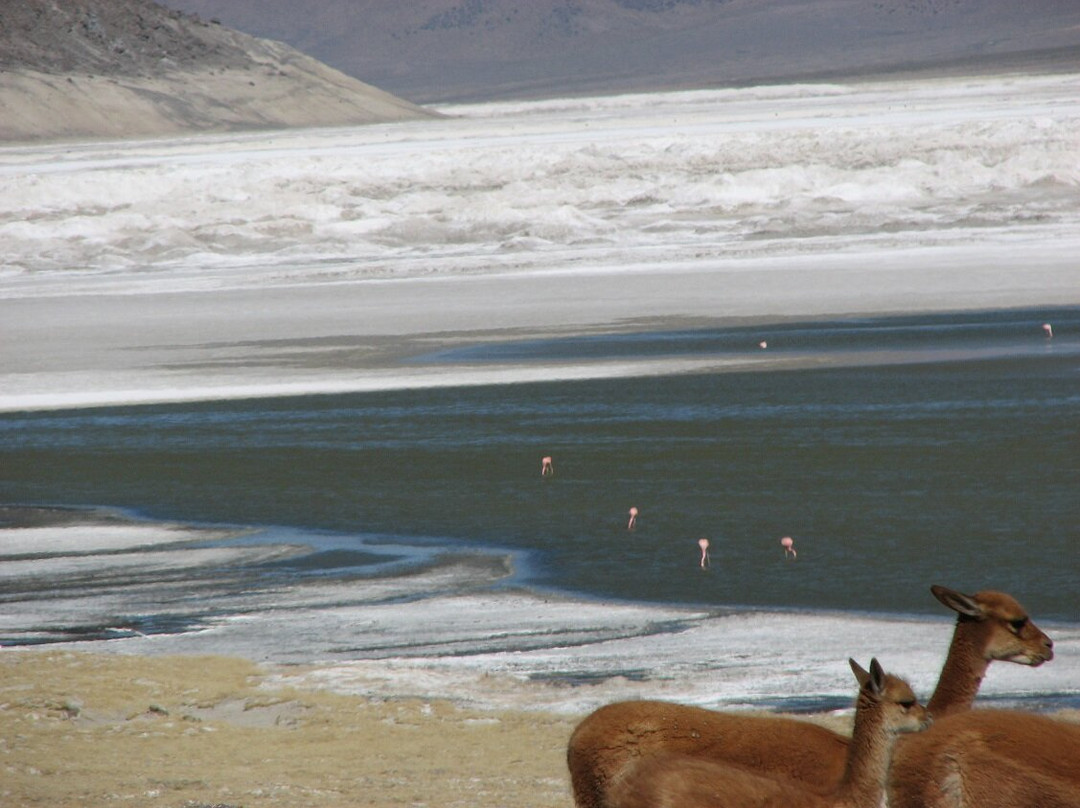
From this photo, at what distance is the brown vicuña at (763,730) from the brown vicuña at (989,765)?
0.79 feet

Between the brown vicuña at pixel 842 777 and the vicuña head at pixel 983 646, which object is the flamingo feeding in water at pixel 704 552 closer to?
the vicuña head at pixel 983 646

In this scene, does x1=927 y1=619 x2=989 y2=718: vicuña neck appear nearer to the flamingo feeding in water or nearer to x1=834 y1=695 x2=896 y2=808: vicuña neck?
x1=834 y1=695 x2=896 y2=808: vicuña neck

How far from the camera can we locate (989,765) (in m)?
4.48

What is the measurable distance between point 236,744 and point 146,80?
286ft

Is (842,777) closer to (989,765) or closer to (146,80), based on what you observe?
(989,765)

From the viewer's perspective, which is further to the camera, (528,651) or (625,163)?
(625,163)

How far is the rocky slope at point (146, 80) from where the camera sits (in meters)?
81.2

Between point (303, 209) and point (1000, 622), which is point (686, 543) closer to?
point (1000, 622)

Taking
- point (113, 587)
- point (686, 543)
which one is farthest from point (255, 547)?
point (686, 543)

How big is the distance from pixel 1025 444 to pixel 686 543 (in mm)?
3817

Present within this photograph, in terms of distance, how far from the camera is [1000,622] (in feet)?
17.1

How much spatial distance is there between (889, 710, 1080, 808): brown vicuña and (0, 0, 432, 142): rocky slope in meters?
76.5

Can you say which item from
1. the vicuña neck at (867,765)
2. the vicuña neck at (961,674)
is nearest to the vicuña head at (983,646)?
the vicuña neck at (961,674)

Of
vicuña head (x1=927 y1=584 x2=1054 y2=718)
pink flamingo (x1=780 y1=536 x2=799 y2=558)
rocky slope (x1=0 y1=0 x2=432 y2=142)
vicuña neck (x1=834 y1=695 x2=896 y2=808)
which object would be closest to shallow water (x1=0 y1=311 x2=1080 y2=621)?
pink flamingo (x1=780 y1=536 x2=799 y2=558)
